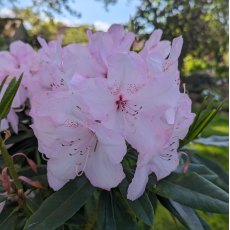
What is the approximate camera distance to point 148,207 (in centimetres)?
66

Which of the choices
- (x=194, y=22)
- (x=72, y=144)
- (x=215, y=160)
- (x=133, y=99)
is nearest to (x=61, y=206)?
(x=72, y=144)

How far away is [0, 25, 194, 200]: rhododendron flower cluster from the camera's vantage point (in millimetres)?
605

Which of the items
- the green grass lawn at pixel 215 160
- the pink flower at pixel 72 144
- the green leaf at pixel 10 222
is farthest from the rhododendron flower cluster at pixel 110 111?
the green grass lawn at pixel 215 160

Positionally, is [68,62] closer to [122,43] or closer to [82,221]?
[122,43]

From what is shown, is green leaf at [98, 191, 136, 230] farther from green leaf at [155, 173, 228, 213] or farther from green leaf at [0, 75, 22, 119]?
green leaf at [0, 75, 22, 119]

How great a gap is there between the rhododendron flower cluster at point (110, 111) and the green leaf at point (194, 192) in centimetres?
3

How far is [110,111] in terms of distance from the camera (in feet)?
2.03

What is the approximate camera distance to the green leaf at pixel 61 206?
0.63m

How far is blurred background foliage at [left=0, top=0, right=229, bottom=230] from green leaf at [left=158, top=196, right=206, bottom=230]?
1.38 ft

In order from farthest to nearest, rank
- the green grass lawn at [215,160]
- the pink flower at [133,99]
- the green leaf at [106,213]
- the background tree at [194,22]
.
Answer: the green grass lawn at [215,160]
the background tree at [194,22]
the green leaf at [106,213]
the pink flower at [133,99]

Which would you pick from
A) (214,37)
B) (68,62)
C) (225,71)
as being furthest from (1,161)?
(225,71)

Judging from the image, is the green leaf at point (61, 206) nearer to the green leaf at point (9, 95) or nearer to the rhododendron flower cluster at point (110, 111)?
the rhododendron flower cluster at point (110, 111)

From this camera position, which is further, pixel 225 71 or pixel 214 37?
pixel 225 71

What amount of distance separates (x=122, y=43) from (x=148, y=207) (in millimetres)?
266
